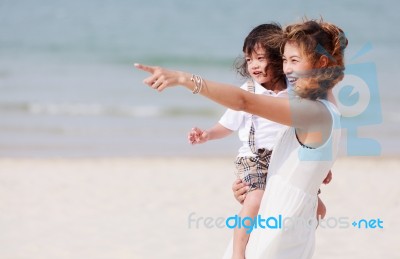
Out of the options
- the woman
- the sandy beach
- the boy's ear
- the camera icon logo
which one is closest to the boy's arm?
the woman

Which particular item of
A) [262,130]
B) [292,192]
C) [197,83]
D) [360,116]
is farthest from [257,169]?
[360,116]

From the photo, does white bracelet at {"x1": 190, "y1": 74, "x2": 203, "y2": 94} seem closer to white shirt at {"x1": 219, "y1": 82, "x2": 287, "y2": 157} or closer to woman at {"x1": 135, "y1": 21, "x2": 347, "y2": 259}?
woman at {"x1": 135, "y1": 21, "x2": 347, "y2": 259}

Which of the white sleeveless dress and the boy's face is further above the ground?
the boy's face

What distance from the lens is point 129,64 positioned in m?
19.0

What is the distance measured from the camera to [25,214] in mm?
7262

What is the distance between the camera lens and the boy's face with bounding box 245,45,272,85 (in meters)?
3.40

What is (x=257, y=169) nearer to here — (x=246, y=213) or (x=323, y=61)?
(x=246, y=213)

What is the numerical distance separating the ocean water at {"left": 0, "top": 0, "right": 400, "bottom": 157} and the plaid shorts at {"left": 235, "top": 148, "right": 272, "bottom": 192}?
965 mm

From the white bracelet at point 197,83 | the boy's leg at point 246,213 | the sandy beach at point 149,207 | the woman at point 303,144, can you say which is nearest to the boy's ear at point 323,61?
the woman at point 303,144

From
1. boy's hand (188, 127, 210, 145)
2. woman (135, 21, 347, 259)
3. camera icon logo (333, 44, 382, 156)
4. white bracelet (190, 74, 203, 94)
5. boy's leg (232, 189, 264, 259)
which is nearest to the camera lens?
white bracelet (190, 74, 203, 94)

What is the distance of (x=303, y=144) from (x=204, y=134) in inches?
30.6

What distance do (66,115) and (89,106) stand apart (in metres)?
0.82

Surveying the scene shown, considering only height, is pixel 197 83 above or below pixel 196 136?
below

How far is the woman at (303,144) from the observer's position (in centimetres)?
289
